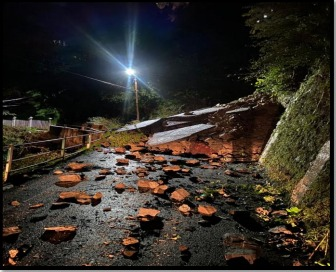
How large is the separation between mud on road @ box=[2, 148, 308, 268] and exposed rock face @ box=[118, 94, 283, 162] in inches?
111

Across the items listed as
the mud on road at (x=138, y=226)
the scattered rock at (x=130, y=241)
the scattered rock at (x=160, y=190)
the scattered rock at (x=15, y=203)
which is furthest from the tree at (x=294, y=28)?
the scattered rock at (x=15, y=203)

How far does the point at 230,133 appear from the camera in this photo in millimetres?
9312

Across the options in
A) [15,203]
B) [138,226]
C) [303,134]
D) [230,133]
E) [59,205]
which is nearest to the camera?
[138,226]

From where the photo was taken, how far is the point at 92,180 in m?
5.92

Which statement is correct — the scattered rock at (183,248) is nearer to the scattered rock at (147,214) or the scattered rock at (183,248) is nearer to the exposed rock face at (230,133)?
the scattered rock at (147,214)

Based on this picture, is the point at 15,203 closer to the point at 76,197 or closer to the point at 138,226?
the point at 76,197

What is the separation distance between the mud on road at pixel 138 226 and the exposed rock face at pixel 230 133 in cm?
283

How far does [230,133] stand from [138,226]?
649cm

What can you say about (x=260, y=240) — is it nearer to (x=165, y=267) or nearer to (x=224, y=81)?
(x=165, y=267)

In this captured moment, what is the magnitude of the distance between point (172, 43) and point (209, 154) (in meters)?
17.4

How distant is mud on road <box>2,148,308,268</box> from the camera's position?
10.1 ft

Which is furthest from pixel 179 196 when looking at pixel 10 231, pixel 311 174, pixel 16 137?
pixel 16 137

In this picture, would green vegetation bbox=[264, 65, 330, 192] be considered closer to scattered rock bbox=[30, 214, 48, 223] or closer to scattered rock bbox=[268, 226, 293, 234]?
scattered rock bbox=[268, 226, 293, 234]

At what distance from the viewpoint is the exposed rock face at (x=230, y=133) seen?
8.85 meters
